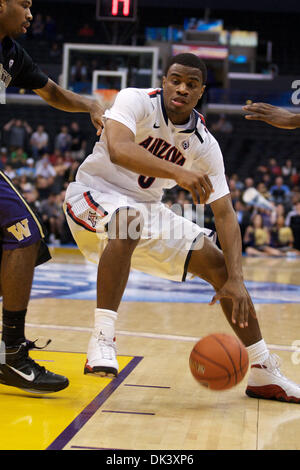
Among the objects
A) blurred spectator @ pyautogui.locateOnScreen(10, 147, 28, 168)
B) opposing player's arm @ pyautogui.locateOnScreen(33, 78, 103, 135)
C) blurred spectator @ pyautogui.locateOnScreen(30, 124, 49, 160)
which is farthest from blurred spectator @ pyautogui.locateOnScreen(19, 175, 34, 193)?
opposing player's arm @ pyautogui.locateOnScreen(33, 78, 103, 135)

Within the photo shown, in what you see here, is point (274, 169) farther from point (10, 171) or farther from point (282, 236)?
point (10, 171)

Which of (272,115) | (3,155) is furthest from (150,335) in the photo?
(3,155)

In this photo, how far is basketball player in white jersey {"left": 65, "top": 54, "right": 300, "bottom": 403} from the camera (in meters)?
3.37

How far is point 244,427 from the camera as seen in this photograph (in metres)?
2.94

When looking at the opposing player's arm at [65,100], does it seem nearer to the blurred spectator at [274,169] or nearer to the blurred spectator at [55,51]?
the blurred spectator at [274,169]

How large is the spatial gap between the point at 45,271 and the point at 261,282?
3266mm

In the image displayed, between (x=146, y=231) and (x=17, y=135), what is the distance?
1671 centimetres

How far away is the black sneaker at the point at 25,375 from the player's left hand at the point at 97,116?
54.8 inches

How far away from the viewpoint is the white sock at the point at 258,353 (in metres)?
3.53

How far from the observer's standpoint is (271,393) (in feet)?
→ 11.4

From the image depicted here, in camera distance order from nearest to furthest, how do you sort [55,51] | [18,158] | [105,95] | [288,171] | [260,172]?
[105,95]
[18,158]
[288,171]
[260,172]
[55,51]
